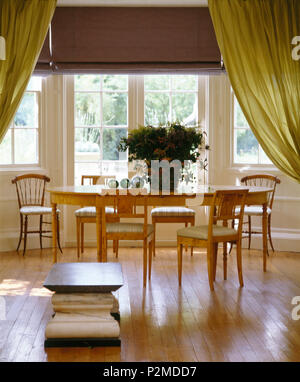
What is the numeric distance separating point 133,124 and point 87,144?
602mm

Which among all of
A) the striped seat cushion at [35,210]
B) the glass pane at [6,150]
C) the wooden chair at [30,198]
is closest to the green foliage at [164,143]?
the striped seat cushion at [35,210]

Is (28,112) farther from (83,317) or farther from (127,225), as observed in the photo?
(83,317)

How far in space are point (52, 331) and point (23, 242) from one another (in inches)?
137

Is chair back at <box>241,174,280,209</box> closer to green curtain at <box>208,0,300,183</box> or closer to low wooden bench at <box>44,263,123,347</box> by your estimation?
green curtain at <box>208,0,300,183</box>

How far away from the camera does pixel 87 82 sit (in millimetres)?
7141

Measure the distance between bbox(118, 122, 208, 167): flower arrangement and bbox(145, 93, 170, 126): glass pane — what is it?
1.89 m

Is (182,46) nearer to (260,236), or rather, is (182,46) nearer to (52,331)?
(260,236)

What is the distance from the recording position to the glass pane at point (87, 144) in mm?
7191

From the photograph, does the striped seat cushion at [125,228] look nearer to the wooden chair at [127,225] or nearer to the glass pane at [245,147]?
the wooden chair at [127,225]

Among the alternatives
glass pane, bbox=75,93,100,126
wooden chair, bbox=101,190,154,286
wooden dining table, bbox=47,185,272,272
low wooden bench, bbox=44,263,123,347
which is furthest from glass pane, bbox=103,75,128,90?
low wooden bench, bbox=44,263,123,347

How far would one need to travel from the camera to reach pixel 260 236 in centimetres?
706

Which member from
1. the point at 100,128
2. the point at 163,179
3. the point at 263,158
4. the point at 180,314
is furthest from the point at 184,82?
the point at 180,314
